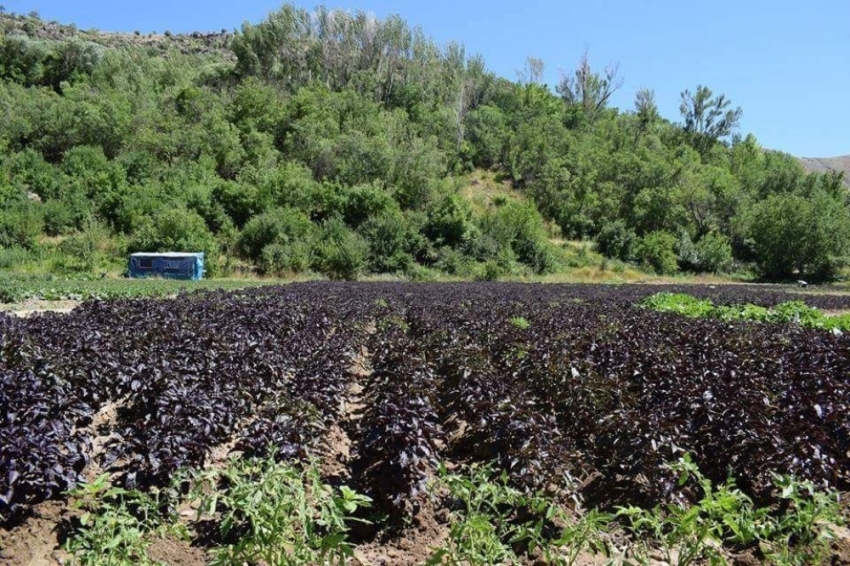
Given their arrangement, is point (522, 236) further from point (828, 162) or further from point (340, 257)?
point (828, 162)

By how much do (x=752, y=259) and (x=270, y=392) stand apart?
6710 cm

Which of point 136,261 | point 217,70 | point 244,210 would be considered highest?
point 217,70

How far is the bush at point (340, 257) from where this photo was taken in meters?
45.3

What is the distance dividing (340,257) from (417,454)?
135 ft

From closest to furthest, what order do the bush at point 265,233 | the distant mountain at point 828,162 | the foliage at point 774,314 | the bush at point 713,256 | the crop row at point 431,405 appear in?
the crop row at point 431,405
the foliage at point 774,314
the bush at point 265,233
the bush at point 713,256
the distant mountain at point 828,162

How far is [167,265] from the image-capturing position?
127 feet

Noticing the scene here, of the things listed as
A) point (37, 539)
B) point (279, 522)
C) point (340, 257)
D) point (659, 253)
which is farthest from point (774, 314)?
point (659, 253)

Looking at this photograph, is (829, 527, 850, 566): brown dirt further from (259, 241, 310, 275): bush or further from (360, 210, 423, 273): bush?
(360, 210, 423, 273): bush

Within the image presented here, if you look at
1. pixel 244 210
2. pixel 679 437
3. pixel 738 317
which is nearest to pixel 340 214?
pixel 244 210

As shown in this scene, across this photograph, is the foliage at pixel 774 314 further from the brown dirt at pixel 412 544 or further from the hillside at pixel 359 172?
the hillside at pixel 359 172

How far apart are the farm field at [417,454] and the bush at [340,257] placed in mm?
36006

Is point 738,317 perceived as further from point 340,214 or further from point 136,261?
point 340,214

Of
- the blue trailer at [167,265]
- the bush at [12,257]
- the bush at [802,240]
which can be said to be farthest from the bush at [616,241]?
the bush at [12,257]

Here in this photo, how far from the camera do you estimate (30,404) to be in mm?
5387
